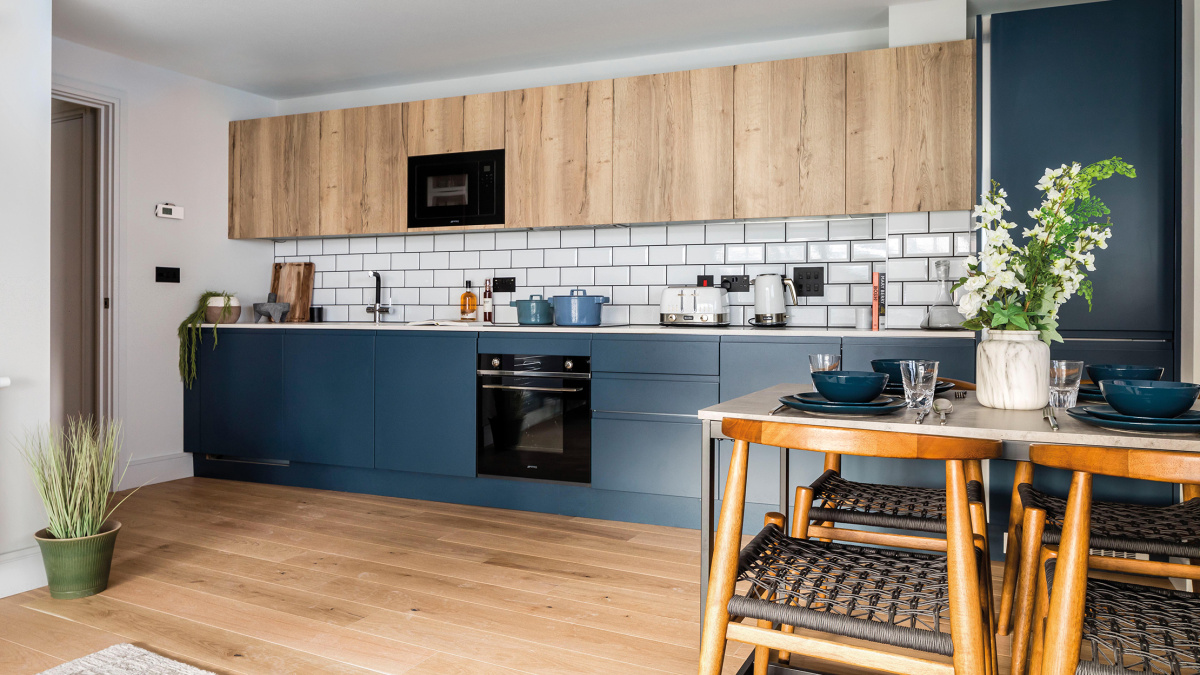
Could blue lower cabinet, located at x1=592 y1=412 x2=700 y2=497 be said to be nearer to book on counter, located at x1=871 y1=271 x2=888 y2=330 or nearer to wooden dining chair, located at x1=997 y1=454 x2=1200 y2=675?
book on counter, located at x1=871 y1=271 x2=888 y2=330

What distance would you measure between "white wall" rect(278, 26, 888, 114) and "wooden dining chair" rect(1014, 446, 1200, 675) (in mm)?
3005

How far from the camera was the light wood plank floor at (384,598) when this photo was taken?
2090 mm

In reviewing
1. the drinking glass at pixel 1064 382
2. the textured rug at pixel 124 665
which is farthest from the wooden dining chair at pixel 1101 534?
the textured rug at pixel 124 665

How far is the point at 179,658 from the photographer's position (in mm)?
2062

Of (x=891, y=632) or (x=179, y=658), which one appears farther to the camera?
(x=179, y=658)

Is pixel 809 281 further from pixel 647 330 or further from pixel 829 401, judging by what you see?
pixel 829 401

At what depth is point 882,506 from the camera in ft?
6.14

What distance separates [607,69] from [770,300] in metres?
1.64

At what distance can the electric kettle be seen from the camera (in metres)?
3.60

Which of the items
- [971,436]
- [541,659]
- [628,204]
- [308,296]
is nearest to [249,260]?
[308,296]

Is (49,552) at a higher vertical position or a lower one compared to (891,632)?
lower

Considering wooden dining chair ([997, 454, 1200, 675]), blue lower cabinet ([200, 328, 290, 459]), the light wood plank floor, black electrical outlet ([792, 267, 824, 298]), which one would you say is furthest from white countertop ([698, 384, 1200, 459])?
blue lower cabinet ([200, 328, 290, 459])

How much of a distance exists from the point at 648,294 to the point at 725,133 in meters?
0.96

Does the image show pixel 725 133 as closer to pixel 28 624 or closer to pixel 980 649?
pixel 980 649
